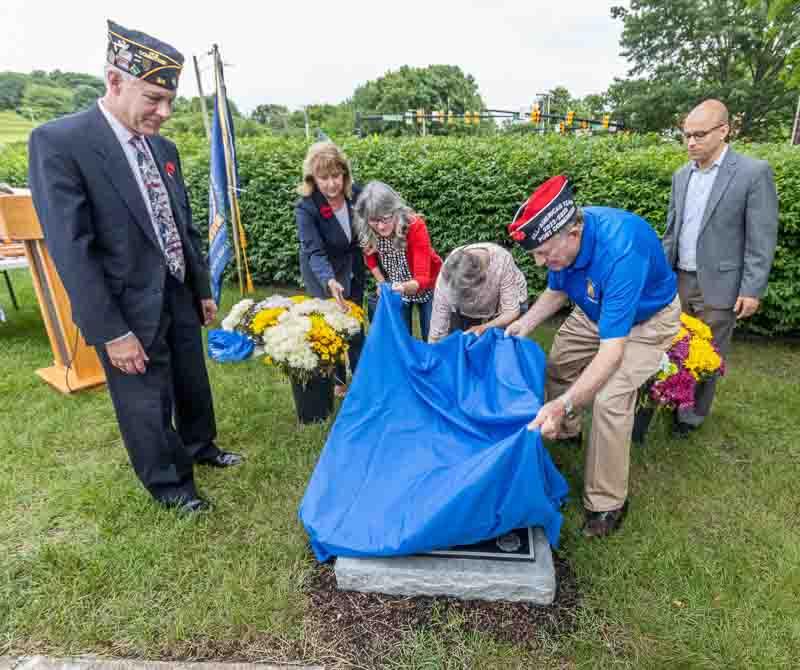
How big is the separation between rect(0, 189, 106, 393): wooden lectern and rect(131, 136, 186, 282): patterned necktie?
68.1 inches

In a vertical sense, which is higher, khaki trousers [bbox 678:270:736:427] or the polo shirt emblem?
the polo shirt emblem

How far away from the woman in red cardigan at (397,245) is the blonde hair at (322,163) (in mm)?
277

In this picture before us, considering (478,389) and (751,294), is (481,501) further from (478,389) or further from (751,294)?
(751,294)

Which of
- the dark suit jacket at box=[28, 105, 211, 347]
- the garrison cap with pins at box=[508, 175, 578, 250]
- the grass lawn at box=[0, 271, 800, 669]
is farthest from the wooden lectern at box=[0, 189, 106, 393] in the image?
the garrison cap with pins at box=[508, 175, 578, 250]

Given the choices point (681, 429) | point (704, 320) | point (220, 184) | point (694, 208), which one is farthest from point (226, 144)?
point (681, 429)

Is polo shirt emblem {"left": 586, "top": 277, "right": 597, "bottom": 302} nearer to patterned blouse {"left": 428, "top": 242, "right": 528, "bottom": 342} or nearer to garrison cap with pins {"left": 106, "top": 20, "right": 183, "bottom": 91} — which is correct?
patterned blouse {"left": 428, "top": 242, "right": 528, "bottom": 342}

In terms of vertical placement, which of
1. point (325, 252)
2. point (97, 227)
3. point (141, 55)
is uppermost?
point (141, 55)

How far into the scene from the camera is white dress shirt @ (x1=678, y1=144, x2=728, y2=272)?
9.32 feet

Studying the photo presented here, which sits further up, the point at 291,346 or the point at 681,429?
the point at 291,346

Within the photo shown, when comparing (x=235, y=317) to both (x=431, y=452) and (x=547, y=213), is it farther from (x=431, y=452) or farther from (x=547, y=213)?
(x=547, y=213)

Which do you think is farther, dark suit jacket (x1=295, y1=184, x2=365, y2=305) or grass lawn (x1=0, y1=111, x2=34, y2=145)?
grass lawn (x1=0, y1=111, x2=34, y2=145)

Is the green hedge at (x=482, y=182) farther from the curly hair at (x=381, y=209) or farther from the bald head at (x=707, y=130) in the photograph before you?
the curly hair at (x=381, y=209)

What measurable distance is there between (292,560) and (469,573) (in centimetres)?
78

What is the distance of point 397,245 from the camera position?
124 inches
